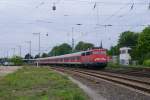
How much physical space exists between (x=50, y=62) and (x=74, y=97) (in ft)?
339

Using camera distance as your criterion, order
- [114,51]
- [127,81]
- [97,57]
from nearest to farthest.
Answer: [127,81]
[97,57]
[114,51]

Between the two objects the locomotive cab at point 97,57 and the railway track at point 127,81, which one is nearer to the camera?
the railway track at point 127,81

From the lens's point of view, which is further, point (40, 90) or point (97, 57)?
point (97, 57)

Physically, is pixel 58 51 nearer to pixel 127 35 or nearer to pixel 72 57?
pixel 127 35

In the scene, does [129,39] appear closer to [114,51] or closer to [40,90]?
[114,51]

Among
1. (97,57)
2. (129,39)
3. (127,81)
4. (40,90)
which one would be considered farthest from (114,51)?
(40,90)

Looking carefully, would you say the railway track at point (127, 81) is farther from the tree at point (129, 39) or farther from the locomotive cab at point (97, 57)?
the tree at point (129, 39)

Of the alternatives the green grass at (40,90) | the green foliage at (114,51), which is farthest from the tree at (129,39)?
the green grass at (40,90)

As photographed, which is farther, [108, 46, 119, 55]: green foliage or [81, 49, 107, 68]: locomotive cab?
[108, 46, 119, 55]: green foliage

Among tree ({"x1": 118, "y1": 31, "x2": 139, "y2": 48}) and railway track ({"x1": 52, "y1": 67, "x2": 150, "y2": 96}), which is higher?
tree ({"x1": 118, "y1": 31, "x2": 139, "y2": 48})

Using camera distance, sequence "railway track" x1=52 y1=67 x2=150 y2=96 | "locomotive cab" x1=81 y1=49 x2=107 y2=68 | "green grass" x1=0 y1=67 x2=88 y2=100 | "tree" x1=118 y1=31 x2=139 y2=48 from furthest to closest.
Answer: "tree" x1=118 y1=31 x2=139 y2=48, "locomotive cab" x1=81 y1=49 x2=107 y2=68, "railway track" x1=52 y1=67 x2=150 y2=96, "green grass" x1=0 y1=67 x2=88 y2=100

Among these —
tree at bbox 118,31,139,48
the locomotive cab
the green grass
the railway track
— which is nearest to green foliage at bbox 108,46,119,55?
tree at bbox 118,31,139,48

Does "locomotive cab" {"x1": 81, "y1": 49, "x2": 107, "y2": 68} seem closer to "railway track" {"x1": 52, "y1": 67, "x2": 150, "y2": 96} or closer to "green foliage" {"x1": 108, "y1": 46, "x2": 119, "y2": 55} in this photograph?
"railway track" {"x1": 52, "y1": 67, "x2": 150, "y2": 96}

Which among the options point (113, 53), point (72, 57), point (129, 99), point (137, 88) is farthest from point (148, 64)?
point (113, 53)
